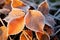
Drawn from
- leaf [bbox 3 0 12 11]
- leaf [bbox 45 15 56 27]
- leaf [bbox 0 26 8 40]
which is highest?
leaf [bbox 3 0 12 11]

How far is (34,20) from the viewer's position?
0.61m

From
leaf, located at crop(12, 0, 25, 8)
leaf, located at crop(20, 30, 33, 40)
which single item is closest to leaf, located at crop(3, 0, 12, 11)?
leaf, located at crop(12, 0, 25, 8)

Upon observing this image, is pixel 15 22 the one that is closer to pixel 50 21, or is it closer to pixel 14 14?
pixel 14 14

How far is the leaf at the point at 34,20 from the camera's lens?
0.59 metres

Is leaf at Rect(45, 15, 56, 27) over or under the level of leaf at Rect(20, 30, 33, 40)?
over

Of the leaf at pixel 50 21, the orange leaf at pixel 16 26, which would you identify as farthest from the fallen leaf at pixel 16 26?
the leaf at pixel 50 21

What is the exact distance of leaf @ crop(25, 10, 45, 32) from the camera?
593 millimetres

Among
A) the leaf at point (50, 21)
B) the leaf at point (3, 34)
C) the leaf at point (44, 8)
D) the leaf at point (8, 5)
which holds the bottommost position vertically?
the leaf at point (3, 34)

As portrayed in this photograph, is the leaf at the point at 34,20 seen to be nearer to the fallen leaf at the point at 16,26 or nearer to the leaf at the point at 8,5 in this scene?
the fallen leaf at the point at 16,26

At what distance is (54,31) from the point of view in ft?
2.20

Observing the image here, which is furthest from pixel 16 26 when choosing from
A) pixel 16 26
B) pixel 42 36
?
pixel 42 36

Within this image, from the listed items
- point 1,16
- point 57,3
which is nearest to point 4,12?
point 1,16

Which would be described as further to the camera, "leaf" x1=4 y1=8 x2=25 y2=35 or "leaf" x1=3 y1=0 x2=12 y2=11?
"leaf" x1=3 y1=0 x2=12 y2=11

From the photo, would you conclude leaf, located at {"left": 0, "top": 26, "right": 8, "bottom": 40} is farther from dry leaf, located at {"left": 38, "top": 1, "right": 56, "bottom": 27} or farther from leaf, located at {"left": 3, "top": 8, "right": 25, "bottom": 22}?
dry leaf, located at {"left": 38, "top": 1, "right": 56, "bottom": 27}
